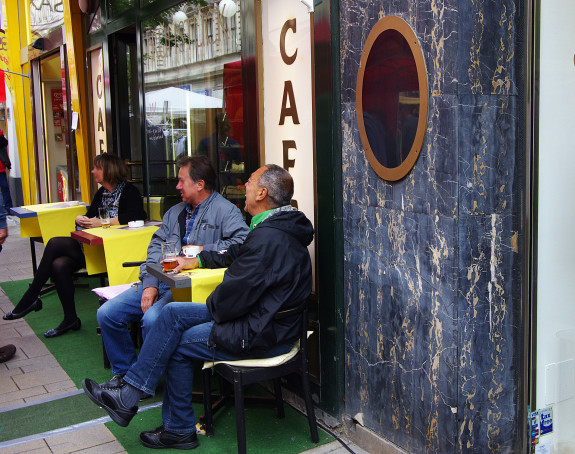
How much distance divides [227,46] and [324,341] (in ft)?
7.57

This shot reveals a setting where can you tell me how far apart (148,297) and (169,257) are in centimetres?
53

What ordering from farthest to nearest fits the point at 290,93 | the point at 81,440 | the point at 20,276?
the point at 20,276 → the point at 290,93 → the point at 81,440

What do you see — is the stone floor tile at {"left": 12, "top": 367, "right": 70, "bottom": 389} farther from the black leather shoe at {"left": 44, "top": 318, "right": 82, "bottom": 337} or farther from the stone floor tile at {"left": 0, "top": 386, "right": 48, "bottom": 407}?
the black leather shoe at {"left": 44, "top": 318, "right": 82, "bottom": 337}

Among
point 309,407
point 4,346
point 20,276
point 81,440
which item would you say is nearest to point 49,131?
point 20,276

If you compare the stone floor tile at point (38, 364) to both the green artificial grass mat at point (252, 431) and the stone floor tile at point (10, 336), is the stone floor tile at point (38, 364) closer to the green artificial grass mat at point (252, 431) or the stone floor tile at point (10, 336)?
the stone floor tile at point (10, 336)

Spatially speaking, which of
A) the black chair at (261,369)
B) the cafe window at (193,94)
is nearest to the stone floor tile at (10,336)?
the cafe window at (193,94)

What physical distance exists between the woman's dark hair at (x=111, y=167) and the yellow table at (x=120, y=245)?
619 mm

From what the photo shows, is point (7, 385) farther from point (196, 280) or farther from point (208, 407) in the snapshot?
point (196, 280)

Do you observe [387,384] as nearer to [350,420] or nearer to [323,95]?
[350,420]

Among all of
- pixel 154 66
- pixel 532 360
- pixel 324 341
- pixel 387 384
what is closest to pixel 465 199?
pixel 532 360

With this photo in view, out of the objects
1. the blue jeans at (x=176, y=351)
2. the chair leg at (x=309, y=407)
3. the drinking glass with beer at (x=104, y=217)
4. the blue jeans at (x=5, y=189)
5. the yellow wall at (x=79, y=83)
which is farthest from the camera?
the blue jeans at (x=5, y=189)

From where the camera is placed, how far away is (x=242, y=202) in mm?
4559

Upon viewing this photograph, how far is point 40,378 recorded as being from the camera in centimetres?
446

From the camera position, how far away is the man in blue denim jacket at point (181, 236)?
398 cm
